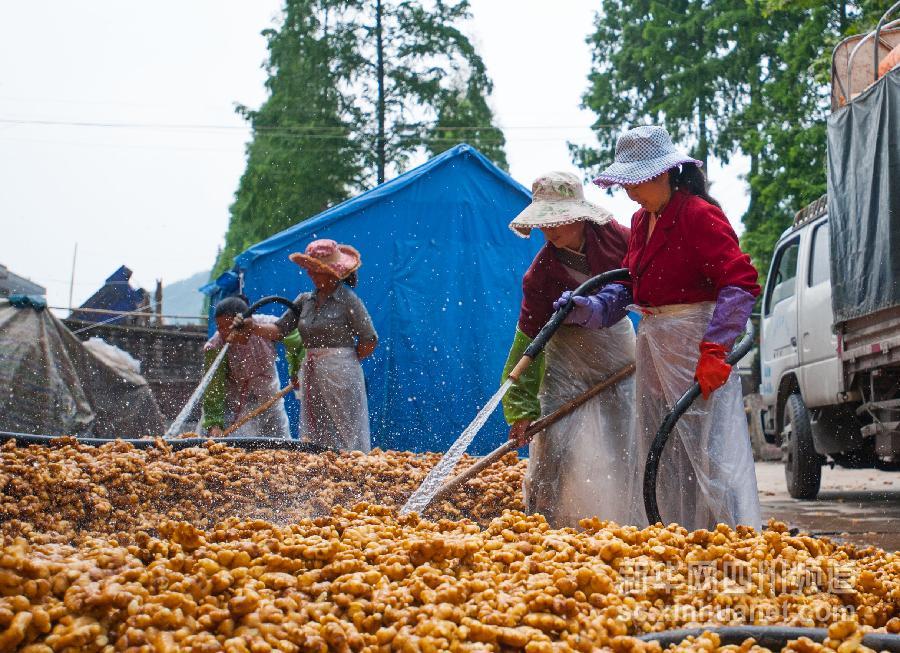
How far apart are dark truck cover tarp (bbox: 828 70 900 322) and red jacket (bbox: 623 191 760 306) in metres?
2.61

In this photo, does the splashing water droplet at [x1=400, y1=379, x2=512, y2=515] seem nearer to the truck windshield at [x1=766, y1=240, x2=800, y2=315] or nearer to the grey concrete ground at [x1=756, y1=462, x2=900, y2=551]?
the grey concrete ground at [x1=756, y1=462, x2=900, y2=551]

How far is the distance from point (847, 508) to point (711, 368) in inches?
177

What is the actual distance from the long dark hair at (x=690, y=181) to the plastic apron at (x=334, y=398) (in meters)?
3.18

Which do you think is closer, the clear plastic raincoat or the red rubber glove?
the red rubber glove

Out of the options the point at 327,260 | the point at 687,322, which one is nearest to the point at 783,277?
the point at 327,260

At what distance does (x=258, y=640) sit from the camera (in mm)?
1774

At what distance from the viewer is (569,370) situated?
14.1 feet

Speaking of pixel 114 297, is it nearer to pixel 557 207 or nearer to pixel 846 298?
pixel 846 298

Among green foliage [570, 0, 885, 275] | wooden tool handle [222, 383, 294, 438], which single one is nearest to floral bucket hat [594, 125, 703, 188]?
A: wooden tool handle [222, 383, 294, 438]

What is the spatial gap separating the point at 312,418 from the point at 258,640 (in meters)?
4.70

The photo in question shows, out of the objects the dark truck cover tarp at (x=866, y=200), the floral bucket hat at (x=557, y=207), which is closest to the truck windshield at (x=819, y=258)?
the dark truck cover tarp at (x=866, y=200)

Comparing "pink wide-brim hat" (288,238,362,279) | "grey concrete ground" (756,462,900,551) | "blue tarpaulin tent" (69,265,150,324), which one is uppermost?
"blue tarpaulin tent" (69,265,150,324)

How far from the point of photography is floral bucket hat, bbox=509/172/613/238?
4.11 m

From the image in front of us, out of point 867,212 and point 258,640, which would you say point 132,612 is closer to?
point 258,640
